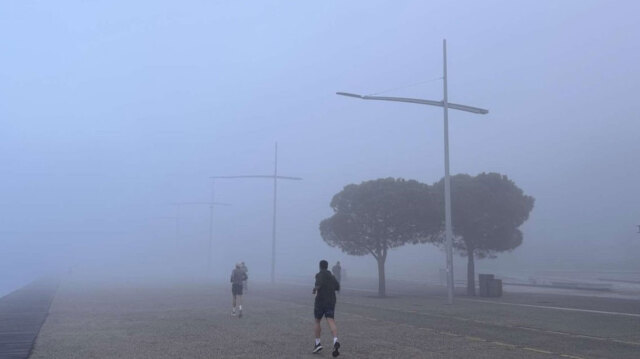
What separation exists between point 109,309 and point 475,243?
67.2 ft

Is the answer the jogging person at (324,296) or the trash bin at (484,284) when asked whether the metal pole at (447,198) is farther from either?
the jogging person at (324,296)

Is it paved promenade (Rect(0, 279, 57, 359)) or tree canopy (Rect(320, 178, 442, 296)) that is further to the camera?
tree canopy (Rect(320, 178, 442, 296))

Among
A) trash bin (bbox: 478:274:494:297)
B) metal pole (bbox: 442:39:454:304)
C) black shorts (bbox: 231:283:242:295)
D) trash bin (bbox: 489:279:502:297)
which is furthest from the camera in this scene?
trash bin (bbox: 478:274:494:297)

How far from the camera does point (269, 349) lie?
13.1 meters

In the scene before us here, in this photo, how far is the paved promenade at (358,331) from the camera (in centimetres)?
1284

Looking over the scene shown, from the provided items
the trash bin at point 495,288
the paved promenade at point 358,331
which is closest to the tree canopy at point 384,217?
the trash bin at point 495,288

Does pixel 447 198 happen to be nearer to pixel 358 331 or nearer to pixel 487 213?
pixel 487 213

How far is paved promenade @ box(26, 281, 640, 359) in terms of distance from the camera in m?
12.8

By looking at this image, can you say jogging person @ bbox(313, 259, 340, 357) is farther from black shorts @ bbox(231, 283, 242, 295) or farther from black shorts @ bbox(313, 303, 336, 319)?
black shorts @ bbox(231, 283, 242, 295)

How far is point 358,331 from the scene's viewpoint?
16156mm

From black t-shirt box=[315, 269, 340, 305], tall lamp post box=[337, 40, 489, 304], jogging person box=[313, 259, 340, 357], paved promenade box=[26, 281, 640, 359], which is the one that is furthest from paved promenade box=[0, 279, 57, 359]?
tall lamp post box=[337, 40, 489, 304]

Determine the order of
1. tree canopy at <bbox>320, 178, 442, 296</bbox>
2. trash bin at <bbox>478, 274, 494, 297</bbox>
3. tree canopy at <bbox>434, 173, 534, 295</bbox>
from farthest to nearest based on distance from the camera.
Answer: tree canopy at <bbox>434, 173, 534, 295</bbox> → tree canopy at <bbox>320, 178, 442, 296</bbox> → trash bin at <bbox>478, 274, 494, 297</bbox>

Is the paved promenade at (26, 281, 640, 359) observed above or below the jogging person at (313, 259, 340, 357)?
below

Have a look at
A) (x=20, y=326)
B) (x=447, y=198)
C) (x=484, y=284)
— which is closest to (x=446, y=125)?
(x=447, y=198)
